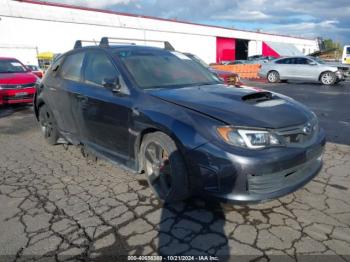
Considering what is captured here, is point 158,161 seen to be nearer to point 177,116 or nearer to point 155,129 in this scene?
point 155,129

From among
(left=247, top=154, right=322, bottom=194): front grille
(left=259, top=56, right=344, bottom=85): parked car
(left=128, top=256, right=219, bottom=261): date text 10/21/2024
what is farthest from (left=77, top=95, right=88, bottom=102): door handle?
(left=259, top=56, right=344, bottom=85): parked car

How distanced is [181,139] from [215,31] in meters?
43.1

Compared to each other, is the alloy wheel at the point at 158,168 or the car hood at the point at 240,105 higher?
Result: the car hood at the point at 240,105

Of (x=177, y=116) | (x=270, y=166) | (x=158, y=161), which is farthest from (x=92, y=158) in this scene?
(x=270, y=166)

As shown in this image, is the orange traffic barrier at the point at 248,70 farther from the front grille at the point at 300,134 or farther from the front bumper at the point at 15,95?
the front grille at the point at 300,134

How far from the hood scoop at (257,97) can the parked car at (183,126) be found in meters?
0.01

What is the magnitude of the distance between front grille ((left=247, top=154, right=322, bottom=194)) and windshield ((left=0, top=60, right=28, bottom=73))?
10054 millimetres

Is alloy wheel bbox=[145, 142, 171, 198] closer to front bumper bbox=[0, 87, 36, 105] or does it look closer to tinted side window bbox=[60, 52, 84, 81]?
tinted side window bbox=[60, 52, 84, 81]

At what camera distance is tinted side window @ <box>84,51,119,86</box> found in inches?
157

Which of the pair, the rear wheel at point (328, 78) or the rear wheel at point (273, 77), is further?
the rear wheel at point (273, 77)

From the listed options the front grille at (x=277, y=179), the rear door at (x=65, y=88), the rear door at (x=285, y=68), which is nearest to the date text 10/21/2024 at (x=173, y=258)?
the front grille at (x=277, y=179)

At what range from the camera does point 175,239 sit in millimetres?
2896

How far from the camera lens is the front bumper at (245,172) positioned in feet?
9.08

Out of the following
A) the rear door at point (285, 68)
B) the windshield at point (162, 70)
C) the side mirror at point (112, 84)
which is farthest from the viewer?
the rear door at point (285, 68)
